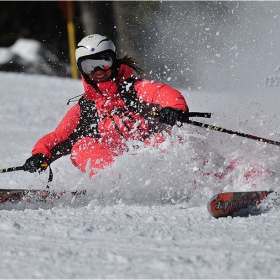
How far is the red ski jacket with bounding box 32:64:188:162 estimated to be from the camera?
14.2 ft

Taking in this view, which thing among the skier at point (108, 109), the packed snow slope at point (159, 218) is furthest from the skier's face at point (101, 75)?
the packed snow slope at point (159, 218)

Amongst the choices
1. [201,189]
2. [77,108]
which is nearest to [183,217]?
[201,189]

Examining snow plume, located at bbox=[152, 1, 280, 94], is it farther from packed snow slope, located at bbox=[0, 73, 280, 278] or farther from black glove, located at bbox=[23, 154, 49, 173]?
black glove, located at bbox=[23, 154, 49, 173]

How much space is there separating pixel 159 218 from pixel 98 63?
1658mm

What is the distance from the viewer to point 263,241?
2.65 m

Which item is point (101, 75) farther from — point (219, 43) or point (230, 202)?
point (219, 43)

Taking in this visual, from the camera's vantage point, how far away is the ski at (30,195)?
3.86 meters

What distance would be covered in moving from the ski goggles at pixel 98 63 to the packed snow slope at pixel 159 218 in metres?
0.70

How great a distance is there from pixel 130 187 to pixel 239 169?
0.90 m

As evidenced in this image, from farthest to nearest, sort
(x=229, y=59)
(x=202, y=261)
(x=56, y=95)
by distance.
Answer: (x=229, y=59) → (x=56, y=95) → (x=202, y=261)

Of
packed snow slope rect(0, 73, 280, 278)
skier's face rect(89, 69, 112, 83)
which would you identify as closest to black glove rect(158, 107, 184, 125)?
packed snow slope rect(0, 73, 280, 278)

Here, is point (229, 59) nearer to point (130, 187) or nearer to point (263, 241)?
point (130, 187)

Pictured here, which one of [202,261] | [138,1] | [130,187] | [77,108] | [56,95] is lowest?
[202,261]

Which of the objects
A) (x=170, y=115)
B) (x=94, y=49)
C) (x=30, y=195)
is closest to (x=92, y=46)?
(x=94, y=49)
